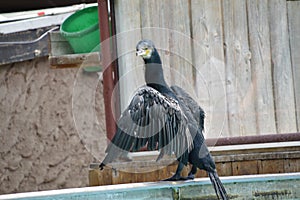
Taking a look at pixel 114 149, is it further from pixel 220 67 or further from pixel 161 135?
pixel 220 67

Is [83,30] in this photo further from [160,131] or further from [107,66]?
[160,131]

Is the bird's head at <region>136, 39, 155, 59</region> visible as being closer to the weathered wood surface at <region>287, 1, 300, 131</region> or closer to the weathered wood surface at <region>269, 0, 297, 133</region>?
the weathered wood surface at <region>269, 0, 297, 133</region>

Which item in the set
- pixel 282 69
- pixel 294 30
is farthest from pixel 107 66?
pixel 294 30

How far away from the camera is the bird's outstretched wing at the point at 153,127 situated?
5.38m

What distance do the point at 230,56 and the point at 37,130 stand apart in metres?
3.78

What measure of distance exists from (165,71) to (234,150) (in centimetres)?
80

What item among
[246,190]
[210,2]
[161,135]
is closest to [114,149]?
[161,135]

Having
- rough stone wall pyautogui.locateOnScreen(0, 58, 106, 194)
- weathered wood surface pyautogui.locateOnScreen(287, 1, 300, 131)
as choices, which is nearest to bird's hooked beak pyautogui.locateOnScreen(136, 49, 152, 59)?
weathered wood surface pyautogui.locateOnScreen(287, 1, 300, 131)

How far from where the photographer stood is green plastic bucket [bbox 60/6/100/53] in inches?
251

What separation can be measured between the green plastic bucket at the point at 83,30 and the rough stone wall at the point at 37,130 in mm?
2738

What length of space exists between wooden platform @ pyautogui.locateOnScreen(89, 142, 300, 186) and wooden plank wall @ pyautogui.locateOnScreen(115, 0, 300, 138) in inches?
10.0

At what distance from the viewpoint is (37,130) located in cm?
960

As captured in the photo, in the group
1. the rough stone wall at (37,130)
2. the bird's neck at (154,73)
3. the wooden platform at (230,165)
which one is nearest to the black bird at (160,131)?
the bird's neck at (154,73)

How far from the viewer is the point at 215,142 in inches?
243
